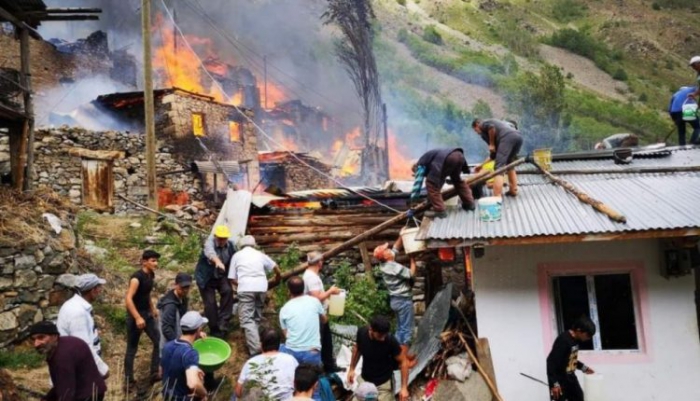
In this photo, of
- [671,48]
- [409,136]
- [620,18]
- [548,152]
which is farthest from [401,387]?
[620,18]

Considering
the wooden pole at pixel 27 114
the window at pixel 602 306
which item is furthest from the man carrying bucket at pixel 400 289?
the wooden pole at pixel 27 114

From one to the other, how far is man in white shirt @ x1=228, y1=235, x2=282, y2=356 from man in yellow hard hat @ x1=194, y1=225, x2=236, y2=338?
373mm

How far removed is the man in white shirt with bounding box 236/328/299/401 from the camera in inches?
193

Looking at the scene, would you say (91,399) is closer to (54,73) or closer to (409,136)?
(54,73)

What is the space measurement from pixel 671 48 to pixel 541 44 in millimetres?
13773

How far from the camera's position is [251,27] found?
5206 cm

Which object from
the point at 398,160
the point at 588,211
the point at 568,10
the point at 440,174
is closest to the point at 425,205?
the point at 440,174

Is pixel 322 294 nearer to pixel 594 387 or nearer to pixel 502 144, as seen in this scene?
pixel 594 387

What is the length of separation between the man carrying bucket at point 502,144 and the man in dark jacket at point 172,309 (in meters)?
5.20

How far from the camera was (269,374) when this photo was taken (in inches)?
194

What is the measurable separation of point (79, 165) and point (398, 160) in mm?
25577

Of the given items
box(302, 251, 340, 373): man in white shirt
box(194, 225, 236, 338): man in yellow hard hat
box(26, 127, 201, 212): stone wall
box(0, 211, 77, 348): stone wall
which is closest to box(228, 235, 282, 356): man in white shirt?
box(194, 225, 236, 338): man in yellow hard hat

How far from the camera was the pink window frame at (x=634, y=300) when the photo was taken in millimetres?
6734

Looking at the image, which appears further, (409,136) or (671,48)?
(671,48)
